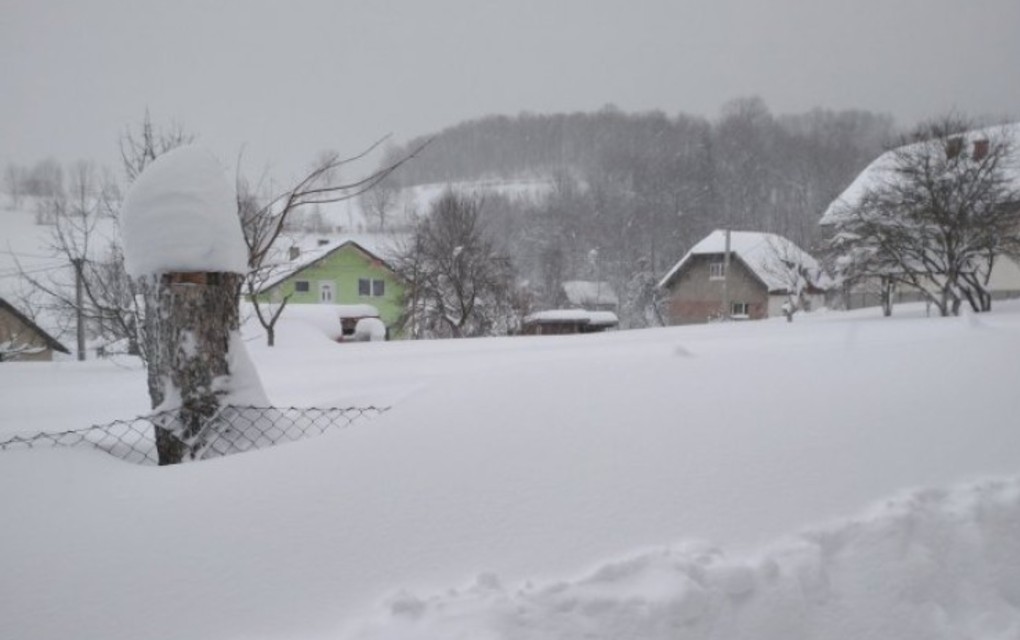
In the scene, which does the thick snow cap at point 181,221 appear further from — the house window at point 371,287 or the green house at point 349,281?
the house window at point 371,287

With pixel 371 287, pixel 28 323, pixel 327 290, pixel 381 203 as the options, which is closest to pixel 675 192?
pixel 381 203

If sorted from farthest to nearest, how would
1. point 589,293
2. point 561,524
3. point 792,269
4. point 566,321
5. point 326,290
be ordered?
point 589,293, point 326,290, point 566,321, point 792,269, point 561,524

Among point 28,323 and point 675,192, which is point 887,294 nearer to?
point 28,323

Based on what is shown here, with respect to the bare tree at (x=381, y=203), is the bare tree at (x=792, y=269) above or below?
below

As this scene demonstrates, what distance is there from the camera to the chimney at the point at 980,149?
51.4 feet

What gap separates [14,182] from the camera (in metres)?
48.1

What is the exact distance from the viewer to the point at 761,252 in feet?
107

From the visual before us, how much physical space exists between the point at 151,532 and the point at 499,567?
104 centimetres

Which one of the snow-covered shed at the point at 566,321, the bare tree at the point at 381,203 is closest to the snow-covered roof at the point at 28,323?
the snow-covered shed at the point at 566,321

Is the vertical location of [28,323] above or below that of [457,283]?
below

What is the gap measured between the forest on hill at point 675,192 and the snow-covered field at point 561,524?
127 feet

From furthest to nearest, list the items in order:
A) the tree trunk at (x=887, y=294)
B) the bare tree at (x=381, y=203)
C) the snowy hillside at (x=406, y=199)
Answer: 1. the snowy hillside at (x=406, y=199)
2. the bare tree at (x=381, y=203)
3. the tree trunk at (x=887, y=294)

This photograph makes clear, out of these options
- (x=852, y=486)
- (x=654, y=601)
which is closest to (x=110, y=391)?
(x=654, y=601)

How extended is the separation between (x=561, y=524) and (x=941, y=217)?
55.3 ft
